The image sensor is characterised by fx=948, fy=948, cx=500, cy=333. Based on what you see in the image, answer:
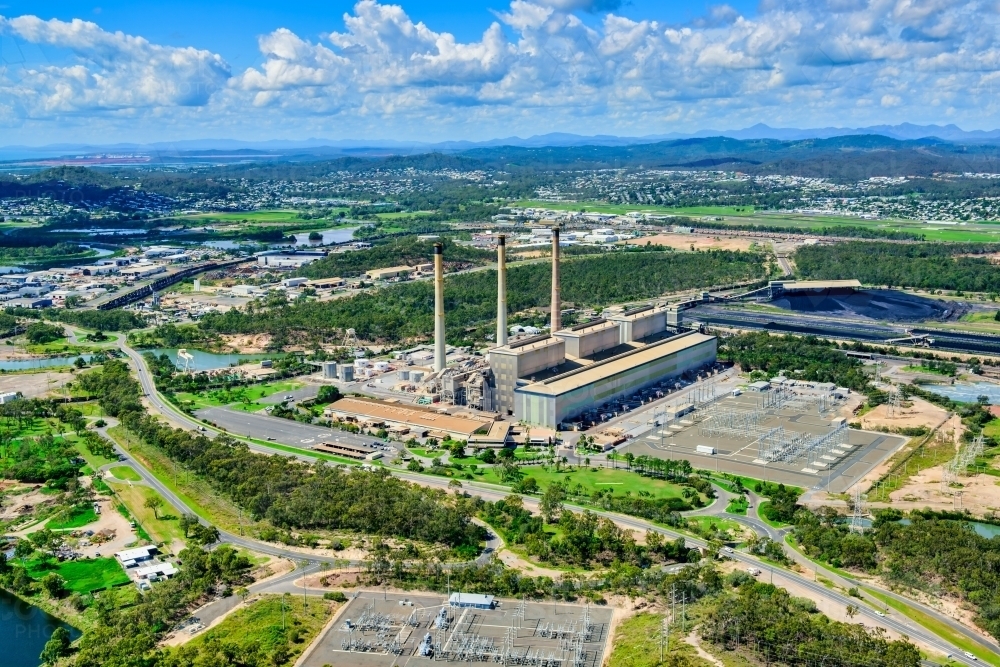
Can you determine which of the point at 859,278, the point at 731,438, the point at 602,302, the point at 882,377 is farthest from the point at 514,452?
the point at 859,278

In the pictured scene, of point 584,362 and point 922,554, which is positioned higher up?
point 584,362

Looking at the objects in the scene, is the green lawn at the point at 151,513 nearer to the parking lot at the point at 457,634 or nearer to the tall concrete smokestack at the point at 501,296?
the parking lot at the point at 457,634

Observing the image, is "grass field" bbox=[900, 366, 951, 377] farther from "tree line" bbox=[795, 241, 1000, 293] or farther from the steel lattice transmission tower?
"tree line" bbox=[795, 241, 1000, 293]

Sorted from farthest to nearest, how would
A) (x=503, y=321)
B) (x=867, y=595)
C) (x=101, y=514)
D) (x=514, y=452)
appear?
1. (x=503, y=321)
2. (x=514, y=452)
3. (x=101, y=514)
4. (x=867, y=595)

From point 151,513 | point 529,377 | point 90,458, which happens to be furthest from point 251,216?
point 151,513

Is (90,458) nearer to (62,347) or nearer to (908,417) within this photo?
(62,347)

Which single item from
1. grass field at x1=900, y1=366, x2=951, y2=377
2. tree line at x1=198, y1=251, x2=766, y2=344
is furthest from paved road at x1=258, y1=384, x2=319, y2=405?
grass field at x1=900, y1=366, x2=951, y2=377

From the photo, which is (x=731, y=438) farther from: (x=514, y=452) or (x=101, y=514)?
(x=101, y=514)
